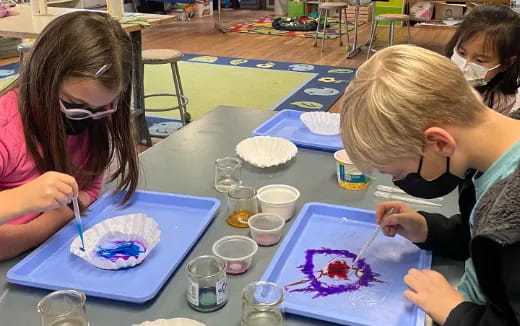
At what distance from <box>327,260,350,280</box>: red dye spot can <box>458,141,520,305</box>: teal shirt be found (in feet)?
0.66

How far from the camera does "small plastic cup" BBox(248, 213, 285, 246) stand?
1.08m

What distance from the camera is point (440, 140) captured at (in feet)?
2.79

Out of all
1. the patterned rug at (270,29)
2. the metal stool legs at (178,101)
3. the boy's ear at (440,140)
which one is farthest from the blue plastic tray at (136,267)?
the patterned rug at (270,29)

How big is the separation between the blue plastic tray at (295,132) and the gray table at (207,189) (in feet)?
0.09

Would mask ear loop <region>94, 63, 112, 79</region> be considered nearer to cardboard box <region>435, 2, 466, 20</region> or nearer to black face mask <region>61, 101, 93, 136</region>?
black face mask <region>61, 101, 93, 136</region>

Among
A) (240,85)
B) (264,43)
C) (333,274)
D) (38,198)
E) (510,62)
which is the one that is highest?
(510,62)

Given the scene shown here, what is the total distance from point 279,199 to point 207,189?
7.7 inches

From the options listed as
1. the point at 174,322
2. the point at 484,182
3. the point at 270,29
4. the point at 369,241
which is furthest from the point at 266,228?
the point at 270,29

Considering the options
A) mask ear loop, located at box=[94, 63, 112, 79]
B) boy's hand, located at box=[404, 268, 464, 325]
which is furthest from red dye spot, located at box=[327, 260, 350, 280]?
mask ear loop, located at box=[94, 63, 112, 79]

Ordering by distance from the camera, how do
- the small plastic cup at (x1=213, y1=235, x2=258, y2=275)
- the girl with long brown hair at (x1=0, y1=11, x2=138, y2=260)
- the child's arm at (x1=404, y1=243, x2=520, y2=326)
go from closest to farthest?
1. the child's arm at (x1=404, y1=243, x2=520, y2=326)
2. the small plastic cup at (x1=213, y1=235, x2=258, y2=275)
3. the girl with long brown hair at (x1=0, y1=11, x2=138, y2=260)

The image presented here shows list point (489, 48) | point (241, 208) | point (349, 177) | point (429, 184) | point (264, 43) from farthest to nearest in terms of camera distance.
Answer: point (264, 43)
point (489, 48)
point (349, 177)
point (241, 208)
point (429, 184)

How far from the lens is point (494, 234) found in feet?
2.46

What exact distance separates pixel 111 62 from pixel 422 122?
0.70m

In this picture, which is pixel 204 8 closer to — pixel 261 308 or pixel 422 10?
pixel 422 10
